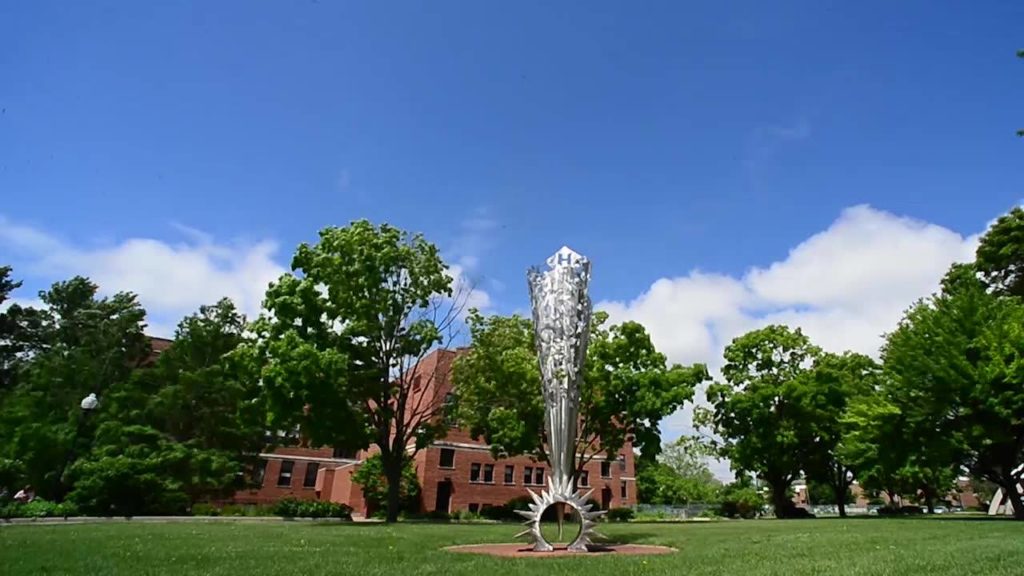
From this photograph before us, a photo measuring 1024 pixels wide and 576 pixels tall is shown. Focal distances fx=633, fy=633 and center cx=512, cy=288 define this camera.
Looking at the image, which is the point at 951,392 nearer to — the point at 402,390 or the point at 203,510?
the point at 402,390

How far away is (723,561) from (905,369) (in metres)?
19.8

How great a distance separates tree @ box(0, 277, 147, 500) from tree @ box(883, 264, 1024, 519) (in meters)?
35.8

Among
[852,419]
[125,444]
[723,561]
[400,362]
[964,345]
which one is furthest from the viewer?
[125,444]

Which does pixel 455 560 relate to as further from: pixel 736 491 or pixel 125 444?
pixel 736 491

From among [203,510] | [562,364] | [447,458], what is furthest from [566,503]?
[447,458]

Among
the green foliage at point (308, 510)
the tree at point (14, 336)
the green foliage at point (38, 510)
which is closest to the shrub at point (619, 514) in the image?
the green foliage at point (308, 510)

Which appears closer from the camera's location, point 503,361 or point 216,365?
point 503,361

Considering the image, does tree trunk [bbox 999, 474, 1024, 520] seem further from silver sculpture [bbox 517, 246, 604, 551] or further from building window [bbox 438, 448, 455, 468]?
building window [bbox 438, 448, 455, 468]

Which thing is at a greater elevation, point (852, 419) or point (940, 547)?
point (852, 419)

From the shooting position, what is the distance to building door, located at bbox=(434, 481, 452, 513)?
151 ft

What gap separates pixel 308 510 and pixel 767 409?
29.4 metres

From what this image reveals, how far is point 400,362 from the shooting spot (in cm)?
2905

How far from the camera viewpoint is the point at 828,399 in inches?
1607

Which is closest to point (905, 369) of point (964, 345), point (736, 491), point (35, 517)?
point (964, 345)
